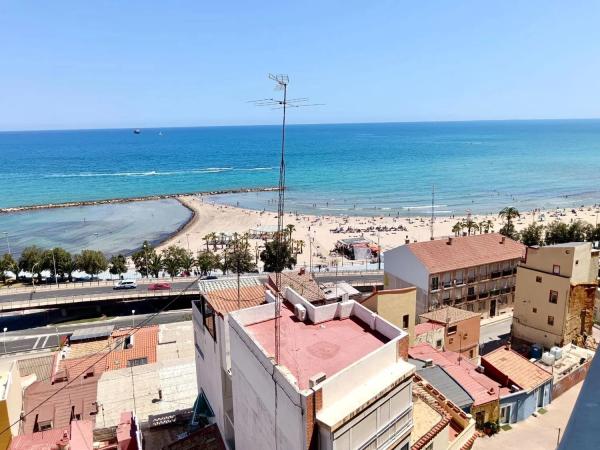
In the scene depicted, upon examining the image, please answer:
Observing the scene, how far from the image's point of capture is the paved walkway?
22.5 metres

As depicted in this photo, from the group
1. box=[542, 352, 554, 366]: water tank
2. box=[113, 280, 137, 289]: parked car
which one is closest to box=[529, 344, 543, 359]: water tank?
box=[542, 352, 554, 366]: water tank

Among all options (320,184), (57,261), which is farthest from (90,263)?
(320,184)

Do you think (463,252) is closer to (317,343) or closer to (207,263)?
(207,263)

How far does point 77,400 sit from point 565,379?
86.3 feet

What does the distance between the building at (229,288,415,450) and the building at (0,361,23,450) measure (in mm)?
8504

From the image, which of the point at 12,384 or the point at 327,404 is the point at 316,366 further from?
the point at 12,384

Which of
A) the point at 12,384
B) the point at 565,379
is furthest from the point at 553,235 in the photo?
the point at 12,384

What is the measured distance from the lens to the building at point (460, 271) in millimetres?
38062

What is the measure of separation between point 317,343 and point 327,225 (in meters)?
75.5

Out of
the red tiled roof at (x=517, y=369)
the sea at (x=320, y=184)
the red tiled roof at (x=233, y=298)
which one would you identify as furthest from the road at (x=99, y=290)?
the sea at (x=320, y=184)

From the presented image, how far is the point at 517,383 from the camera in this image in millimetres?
24734

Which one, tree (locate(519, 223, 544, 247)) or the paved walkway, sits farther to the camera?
tree (locate(519, 223, 544, 247))

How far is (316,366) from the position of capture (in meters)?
11.7

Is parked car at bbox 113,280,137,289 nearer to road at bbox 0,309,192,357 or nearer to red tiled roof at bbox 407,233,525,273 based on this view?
road at bbox 0,309,192,357
